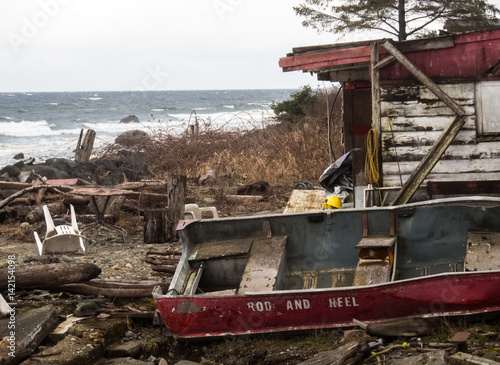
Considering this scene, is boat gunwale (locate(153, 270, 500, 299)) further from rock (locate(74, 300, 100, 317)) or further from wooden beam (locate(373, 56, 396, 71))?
wooden beam (locate(373, 56, 396, 71))

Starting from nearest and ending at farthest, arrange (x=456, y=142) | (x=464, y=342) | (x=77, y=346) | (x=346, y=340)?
(x=464, y=342) → (x=346, y=340) → (x=77, y=346) → (x=456, y=142)

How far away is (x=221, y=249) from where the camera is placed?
328 inches

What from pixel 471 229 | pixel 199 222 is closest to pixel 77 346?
pixel 199 222

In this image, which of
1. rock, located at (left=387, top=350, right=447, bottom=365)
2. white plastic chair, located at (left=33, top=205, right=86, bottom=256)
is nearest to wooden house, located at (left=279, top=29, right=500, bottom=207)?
rock, located at (left=387, top=350, right=447, bottom=365)

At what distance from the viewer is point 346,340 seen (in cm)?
640

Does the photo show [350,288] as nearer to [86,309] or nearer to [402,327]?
[402,327]

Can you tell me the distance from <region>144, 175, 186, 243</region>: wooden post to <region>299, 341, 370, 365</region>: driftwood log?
19.2 feet

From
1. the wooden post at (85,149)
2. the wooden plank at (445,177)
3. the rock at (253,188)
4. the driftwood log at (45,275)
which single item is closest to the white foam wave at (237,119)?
the rock at (253,188)

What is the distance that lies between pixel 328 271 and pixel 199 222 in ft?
5.98

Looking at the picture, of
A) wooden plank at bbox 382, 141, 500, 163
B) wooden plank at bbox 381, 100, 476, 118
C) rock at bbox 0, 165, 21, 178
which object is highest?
wooden plank at bbox 381, 100, 476, 118

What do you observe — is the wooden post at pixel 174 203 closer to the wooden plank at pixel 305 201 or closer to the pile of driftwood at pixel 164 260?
the pile of driftwood at pixel 164 260

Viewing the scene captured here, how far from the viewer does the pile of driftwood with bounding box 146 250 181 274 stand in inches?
375

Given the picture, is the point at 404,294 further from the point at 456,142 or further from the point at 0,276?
the point at 0,276

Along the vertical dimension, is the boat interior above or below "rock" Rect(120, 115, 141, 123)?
below
